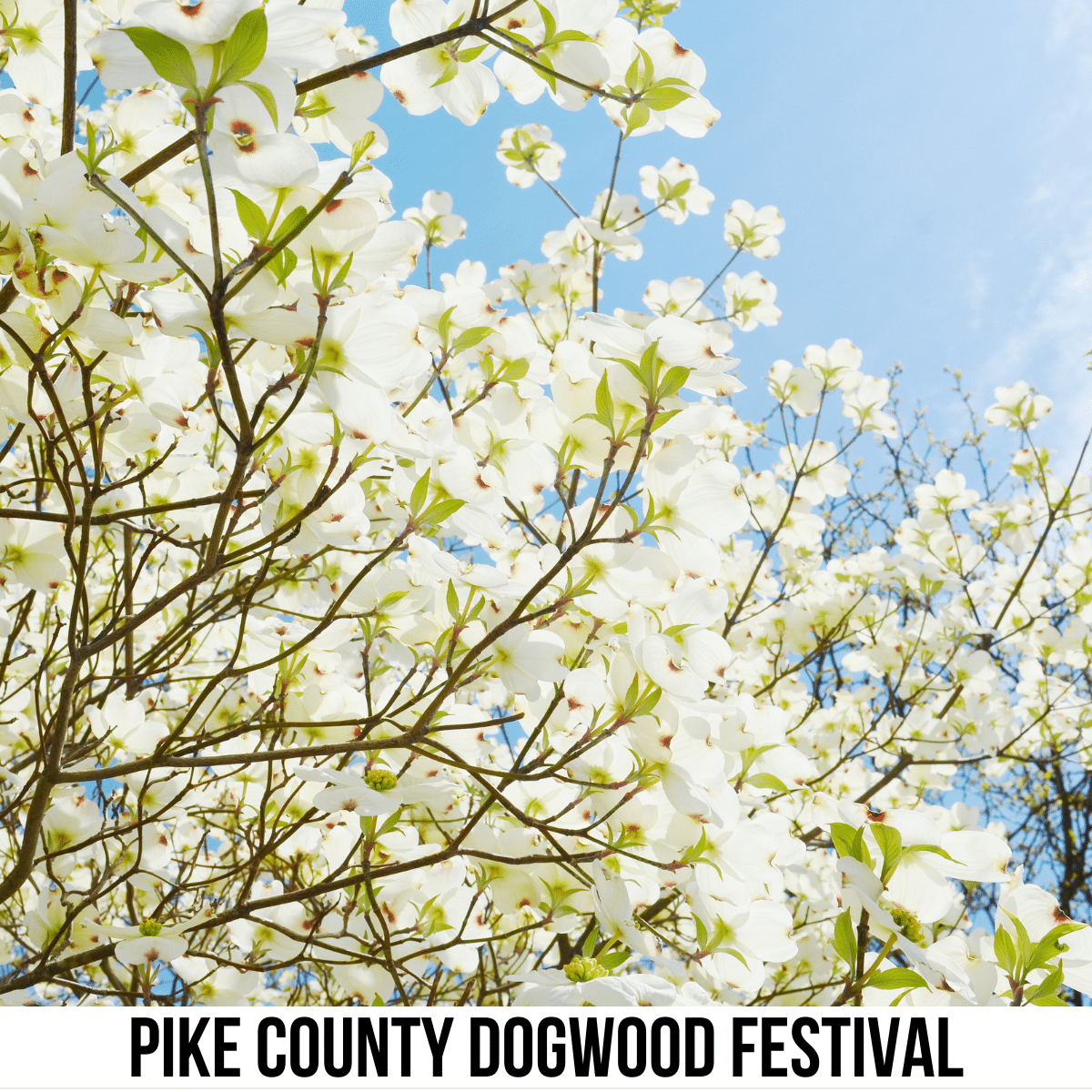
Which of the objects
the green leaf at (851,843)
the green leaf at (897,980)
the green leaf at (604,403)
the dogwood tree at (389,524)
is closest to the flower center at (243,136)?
the dogwood tree at (389,524)

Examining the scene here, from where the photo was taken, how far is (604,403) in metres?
0.74

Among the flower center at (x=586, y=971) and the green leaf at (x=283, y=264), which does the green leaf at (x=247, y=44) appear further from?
the flower center at (x=586, y=971)

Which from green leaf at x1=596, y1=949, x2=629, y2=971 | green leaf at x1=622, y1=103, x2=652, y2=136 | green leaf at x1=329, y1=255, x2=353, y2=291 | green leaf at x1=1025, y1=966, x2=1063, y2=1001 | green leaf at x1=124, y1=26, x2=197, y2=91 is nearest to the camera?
green leaf at x1=124, y1=26, x2=197, y2=91

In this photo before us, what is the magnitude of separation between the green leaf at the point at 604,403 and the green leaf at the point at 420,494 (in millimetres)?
181

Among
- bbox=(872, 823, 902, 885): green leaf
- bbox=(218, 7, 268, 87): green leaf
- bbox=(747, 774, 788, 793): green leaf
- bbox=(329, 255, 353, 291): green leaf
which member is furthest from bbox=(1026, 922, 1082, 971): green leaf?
bbox=(218, 7, 268, 87): green leaf

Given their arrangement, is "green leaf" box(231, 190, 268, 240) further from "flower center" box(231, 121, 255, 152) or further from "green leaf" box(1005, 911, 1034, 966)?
"green leaf" box(1005, 911, 1034, 966)

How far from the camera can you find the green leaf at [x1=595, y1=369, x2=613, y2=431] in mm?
728

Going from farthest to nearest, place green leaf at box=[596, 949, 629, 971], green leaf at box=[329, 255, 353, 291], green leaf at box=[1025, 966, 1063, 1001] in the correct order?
1. green leaf at box=[596, 949, 629, 971]
2. green leaf at box=[1025, 966, 1063, 1001]
3. green leaf at box=[329, 255, 353, 291]

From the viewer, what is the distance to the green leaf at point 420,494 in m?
0.81

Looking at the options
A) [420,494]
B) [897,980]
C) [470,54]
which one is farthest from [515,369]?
[897,980]

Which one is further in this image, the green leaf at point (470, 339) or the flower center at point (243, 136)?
the green leaf at point (470, 339)

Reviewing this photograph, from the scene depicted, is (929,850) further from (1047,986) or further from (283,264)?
(283,264)

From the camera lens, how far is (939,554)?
8.46 ft

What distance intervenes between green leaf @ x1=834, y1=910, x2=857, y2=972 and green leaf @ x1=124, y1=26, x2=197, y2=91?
80cm
